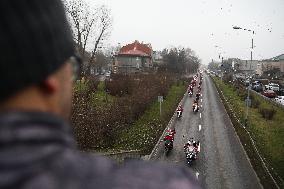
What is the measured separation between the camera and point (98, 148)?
25156 mm

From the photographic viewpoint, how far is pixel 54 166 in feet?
3.29

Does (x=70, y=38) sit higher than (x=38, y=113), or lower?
higher

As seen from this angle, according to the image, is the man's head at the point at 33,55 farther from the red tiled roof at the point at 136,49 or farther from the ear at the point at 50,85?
the red tiled roof at the point at 136,49

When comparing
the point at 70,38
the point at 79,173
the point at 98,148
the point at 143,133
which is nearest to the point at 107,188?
the point at 79,173

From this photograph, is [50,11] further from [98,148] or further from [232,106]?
[232,106]

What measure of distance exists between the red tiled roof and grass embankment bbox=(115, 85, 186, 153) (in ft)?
197

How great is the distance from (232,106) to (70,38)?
5007 centimetres

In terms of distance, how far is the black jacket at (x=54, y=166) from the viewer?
3.13ft

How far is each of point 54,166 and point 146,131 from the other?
1208 inches

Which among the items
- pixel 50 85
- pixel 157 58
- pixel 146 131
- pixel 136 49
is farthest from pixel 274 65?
pixel 50 85

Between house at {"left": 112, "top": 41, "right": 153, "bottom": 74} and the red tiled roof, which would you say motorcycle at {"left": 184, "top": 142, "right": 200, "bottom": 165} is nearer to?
house at {"left": 112, "top": 41, "right": 153, "bottom": 74}

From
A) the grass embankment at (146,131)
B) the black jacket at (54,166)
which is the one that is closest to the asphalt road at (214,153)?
the grass embankment at (146,131)

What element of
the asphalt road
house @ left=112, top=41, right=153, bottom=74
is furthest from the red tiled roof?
the asphalt road

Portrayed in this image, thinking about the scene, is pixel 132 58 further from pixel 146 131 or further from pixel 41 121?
pixel 41 121
